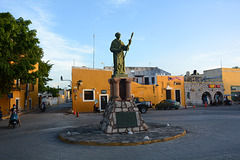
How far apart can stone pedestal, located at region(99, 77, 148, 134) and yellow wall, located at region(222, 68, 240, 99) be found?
34.3m

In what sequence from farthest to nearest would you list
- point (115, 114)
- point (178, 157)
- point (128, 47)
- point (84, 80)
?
1. point (84, 80)
2. point (128, 47)
3. point (115, 114)
4. point (178, 157)

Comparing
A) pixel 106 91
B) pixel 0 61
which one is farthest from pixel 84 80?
pixel 0 61

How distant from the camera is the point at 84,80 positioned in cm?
2383

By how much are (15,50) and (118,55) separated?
12324 millimetres

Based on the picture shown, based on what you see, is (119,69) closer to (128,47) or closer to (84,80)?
(128,47)

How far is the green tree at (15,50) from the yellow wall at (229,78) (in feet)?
113

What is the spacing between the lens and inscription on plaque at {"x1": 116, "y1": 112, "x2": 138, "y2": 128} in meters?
8.30

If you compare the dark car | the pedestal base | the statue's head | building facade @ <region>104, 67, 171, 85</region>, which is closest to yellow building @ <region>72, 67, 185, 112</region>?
the dark car

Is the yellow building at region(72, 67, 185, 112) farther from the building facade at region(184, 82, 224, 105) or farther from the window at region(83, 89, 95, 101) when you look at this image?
the building facade at region(184, 82, 224, 105)

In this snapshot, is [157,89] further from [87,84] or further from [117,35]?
[117,35]

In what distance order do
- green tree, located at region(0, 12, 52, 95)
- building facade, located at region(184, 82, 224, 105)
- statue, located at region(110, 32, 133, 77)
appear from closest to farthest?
1. statue, located at region(110, 32, 133, 77)
2. green tree, located at region(0, 12, 52, 95)
3. building facade, located at region(184, 82, 224, 105)

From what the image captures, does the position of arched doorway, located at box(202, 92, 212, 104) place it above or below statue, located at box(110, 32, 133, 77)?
below

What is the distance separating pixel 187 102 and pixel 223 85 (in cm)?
1003

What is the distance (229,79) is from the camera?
124 feet
